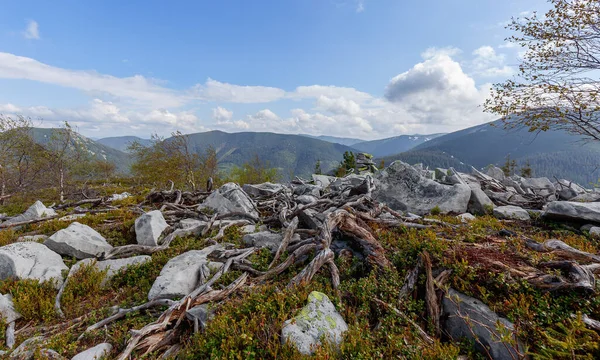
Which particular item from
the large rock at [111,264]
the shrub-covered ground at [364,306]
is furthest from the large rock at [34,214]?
the shrub-covered ground at [364,306]

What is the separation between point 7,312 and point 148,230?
161 inches

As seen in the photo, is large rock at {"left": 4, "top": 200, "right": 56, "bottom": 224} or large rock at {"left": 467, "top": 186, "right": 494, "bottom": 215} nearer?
large rock at {"left": 4, "top": 200, "right": 56, "bottom": 224}

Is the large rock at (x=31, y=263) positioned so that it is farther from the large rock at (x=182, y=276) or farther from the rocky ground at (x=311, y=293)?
the large rock at (x=182, y=276)

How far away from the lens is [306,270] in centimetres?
626

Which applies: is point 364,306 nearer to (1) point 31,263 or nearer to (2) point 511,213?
(1) point 31,263

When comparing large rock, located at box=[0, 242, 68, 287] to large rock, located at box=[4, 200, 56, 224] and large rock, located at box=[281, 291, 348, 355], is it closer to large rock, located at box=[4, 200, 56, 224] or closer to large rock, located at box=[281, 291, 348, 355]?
large rock, located at box=[4, 200, 56, 224]

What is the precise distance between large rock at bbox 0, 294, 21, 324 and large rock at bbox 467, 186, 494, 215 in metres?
18.1

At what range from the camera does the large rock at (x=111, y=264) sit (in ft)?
24.1

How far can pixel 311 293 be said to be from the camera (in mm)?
5223

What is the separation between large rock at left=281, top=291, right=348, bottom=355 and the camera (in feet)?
13.9

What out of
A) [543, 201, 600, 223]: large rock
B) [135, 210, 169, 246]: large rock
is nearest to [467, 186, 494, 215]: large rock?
[543, 201, 600, 223]: large rock

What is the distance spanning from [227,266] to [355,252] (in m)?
3.72

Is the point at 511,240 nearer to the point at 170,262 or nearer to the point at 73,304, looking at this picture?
the point at 170,262

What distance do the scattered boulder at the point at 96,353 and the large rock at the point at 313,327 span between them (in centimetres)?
322
